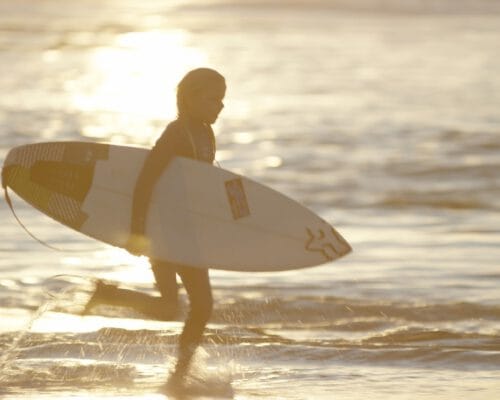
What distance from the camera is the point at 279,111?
955 inches

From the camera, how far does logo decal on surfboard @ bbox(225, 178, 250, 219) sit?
27.7ft

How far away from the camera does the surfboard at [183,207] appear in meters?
8.23

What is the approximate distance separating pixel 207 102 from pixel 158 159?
403 millimetres

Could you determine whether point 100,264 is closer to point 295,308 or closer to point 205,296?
point 295,308

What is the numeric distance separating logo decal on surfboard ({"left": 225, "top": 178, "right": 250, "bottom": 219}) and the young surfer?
572mm

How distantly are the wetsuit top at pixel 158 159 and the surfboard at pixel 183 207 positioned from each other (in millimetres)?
368

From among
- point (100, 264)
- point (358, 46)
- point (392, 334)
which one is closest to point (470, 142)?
point (100, 264)

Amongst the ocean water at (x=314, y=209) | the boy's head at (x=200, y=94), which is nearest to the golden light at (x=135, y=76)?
the ocean water at (x=314, y=209)

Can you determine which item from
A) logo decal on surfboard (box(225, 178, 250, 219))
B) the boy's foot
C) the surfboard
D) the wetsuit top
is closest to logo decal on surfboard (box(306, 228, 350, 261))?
the surfboard

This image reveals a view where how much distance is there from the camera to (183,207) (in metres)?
8.34

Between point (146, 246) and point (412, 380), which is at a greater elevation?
point (146, 246)

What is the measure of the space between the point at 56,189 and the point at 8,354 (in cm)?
107

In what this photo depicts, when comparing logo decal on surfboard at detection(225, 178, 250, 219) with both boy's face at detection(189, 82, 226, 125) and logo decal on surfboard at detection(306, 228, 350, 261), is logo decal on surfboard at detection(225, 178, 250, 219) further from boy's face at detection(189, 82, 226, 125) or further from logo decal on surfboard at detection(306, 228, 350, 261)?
boy's face at detection(189, 82, 226, 125)

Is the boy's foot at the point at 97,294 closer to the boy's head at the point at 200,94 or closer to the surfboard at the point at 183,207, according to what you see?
the surfboard at the point at 183,207
